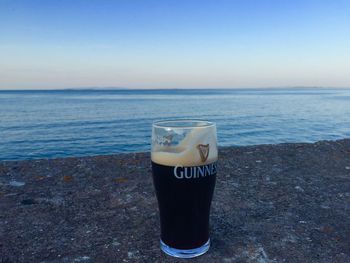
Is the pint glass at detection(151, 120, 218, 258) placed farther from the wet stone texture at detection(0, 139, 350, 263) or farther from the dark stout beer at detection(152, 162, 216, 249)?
the wet stone texture at detection(0, 139, 350, 263)

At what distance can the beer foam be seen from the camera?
8.03 feet

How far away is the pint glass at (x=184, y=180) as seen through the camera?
2463 millimetres

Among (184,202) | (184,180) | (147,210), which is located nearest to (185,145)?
(184,180)

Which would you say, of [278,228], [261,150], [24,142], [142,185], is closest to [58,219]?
[142,185]

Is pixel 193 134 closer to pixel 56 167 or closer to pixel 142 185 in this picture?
pixel 142 185

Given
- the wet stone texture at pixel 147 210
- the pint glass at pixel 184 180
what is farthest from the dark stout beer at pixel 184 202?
the wet stone texture at pixel 147 210

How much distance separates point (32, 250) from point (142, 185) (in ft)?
6.13

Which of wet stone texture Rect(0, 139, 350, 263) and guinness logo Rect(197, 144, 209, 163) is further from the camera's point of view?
wet stone texture Rect(0, 139, 350, 263)

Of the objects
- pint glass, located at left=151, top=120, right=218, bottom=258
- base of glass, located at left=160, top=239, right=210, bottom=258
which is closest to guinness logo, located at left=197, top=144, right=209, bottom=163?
pint glass, located at left=151, top=120, right=218, bottom=258

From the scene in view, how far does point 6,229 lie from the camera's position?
3141mm

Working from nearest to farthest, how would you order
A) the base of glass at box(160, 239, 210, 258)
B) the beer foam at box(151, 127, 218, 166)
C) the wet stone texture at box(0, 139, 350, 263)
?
1. the beer foam at box(151, 127, 218, 166)
2. the base of glass at box(160, 239, 210, 258)
3. the wet stone texture at box(0, 139, 350, 263)

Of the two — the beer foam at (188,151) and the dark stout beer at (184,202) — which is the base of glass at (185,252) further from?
the beer foam at (188,151)

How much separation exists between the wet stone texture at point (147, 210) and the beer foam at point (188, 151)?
0.80 metres

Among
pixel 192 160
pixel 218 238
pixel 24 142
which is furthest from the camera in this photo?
pixel 24 142
